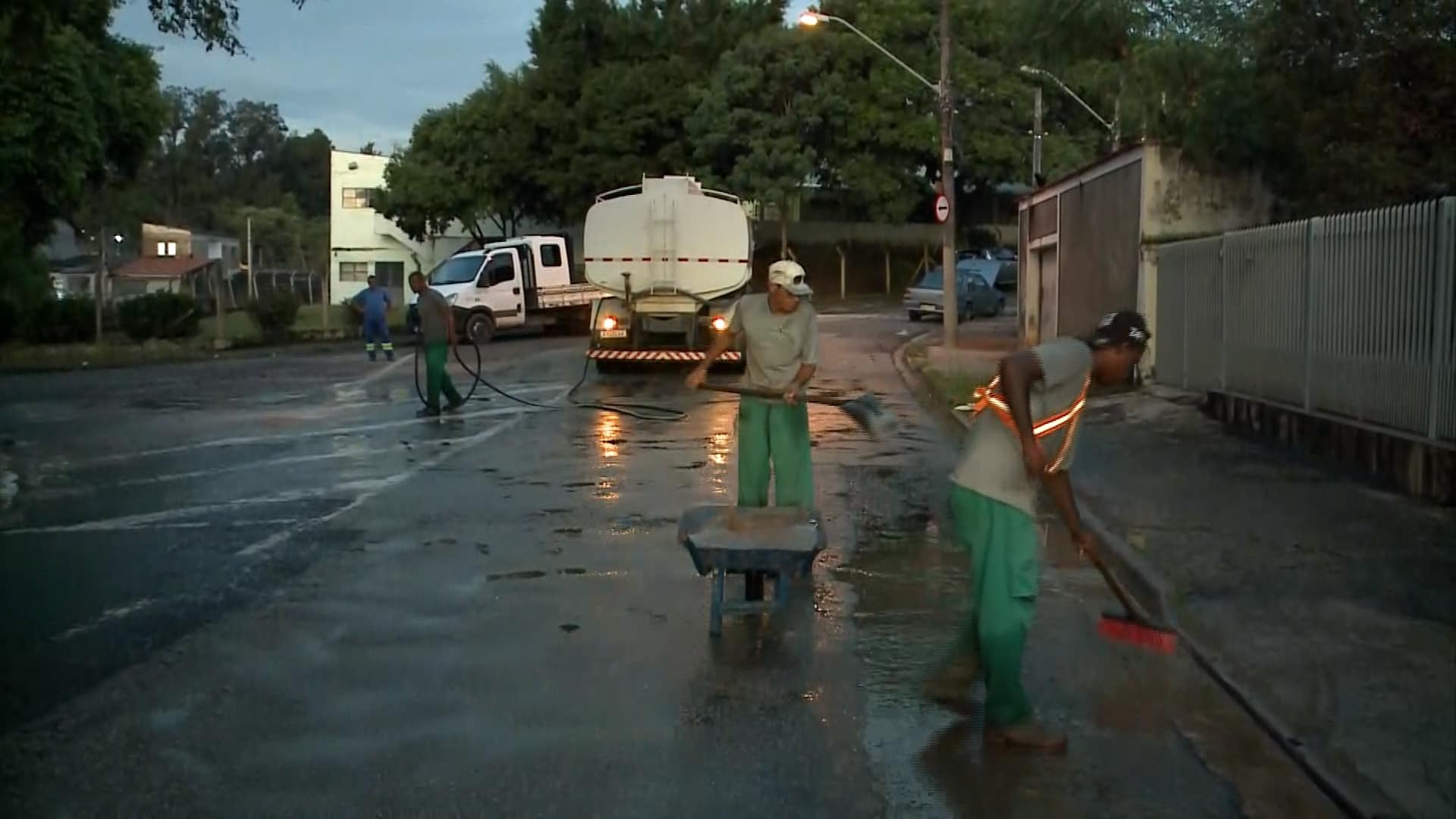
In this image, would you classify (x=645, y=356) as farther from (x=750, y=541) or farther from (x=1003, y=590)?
(x=1003, y=590)

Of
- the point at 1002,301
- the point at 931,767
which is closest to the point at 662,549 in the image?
the point at 931,767

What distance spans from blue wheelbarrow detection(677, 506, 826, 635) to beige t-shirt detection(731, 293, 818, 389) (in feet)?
2.66

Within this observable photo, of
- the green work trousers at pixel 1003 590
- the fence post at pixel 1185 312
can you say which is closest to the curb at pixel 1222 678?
the green work trousers at pixel 1003 590

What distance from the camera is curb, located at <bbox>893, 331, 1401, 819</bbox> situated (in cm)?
541

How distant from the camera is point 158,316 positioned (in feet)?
115

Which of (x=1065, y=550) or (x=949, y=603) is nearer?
(x=949, y=603)

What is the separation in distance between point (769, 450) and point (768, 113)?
41167mm

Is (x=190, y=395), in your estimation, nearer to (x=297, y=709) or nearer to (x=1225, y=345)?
(x=1225, y=345)

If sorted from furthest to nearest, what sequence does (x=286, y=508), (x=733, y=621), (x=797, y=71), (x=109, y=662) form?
(x=797, y=71), (x=286, y=508), (x=733, y=621), (x=109, y=662)

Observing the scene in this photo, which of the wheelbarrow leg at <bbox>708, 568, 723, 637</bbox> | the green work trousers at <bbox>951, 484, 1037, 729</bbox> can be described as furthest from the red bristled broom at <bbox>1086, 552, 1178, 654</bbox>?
the wheelbarrow leg at <bbox>708, 568, 723, 637</bbox>

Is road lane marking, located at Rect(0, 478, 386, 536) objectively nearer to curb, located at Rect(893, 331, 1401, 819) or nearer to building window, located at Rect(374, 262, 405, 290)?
curb, located at Rect(893, 331, 1401, 819)

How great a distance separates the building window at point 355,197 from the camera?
61938mm

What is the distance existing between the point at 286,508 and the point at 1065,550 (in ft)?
18.6

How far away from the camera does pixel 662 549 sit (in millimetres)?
10039
